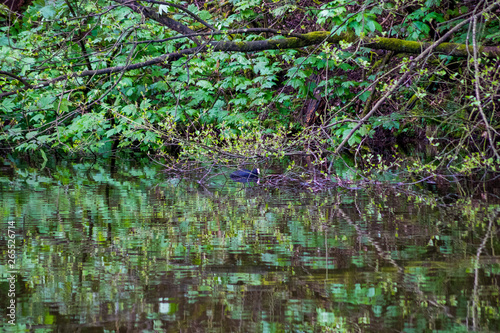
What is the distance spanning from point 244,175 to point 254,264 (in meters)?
4.08

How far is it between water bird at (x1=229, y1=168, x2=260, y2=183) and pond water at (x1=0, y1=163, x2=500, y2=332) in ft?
5.57

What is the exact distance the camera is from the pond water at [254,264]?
5.90 ft

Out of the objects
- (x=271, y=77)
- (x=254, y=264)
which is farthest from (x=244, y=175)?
(x=254, y=264)

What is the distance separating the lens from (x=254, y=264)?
2451 millimetres

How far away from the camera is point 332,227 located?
3.30 metres

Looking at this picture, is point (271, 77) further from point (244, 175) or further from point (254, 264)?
point (254, 264)

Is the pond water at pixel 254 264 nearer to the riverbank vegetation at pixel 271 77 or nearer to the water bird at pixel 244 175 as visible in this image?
the riverbank vegetation at pixel 271 77

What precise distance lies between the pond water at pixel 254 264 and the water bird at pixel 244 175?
5.57ft

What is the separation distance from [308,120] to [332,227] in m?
6.38

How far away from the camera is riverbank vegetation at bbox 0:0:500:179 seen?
534 cm

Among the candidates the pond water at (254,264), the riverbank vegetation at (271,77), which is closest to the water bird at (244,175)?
the riverbank vegetation at (271,77)

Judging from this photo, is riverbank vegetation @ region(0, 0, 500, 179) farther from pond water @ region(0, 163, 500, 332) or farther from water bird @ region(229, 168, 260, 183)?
pond water @ region(0, 163, 500, 332)

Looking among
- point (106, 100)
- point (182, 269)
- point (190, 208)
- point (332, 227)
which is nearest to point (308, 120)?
point (106, 100)

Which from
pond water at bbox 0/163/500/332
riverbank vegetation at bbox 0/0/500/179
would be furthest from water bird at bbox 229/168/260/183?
pond water at bbox 0/163/500/332
